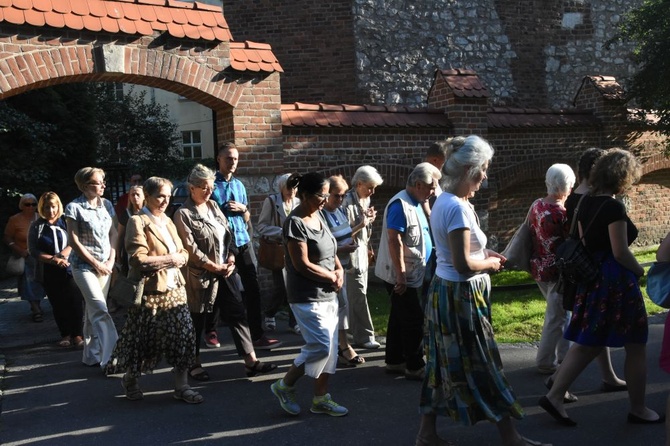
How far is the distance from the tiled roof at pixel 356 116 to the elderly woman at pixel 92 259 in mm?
3133

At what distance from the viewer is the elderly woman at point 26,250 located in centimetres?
952

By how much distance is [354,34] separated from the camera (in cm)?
1631

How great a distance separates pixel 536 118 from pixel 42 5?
7852mm

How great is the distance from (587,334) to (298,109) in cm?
590

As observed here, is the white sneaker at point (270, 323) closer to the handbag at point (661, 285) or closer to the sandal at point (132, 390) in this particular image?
the sandal at point (132, 390)

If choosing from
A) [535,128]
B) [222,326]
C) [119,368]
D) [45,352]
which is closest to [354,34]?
[535,128]

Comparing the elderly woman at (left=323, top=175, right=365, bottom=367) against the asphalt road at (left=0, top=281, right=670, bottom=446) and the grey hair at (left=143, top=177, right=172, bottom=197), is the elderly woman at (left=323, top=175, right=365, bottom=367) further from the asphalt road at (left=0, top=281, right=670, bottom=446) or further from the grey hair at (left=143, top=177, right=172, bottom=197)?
the grey hair at (left=143, top=177, right=172, bottom=197)

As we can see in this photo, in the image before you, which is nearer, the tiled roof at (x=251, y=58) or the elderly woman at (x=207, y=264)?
the elderly woman at (x=207, y=264)

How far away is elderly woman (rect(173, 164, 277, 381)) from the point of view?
594 cm

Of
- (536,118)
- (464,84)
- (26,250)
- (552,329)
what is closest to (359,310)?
(552,329)

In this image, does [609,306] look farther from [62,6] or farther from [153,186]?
[62,6]

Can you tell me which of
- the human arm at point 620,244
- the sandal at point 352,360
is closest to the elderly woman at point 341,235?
the sandal at point 352,360

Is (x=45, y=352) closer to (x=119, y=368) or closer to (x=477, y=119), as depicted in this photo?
(x=119, y=368)

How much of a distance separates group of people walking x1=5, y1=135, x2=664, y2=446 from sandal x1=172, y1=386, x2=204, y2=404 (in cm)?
1
